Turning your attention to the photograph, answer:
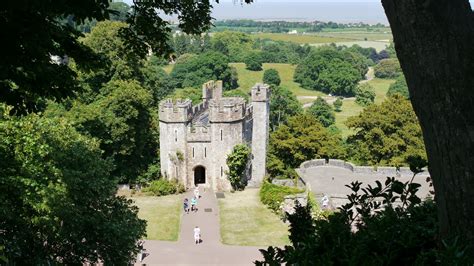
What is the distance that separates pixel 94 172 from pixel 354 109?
60465 mm

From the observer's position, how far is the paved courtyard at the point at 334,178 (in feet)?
83.4

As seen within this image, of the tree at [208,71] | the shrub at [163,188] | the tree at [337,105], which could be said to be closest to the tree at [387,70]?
the tree at [337,105]

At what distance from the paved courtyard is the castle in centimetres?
380

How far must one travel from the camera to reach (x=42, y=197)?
11.3 m

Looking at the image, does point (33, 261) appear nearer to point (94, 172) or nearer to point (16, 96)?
point (94, 172)

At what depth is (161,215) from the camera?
24203 millimetres

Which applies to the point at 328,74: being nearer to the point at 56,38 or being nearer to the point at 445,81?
the point at 56,38

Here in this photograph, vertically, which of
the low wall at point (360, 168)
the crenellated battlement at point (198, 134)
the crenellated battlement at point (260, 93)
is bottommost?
the low wall at point (360, 168)

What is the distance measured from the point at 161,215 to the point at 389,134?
13465 millimetres

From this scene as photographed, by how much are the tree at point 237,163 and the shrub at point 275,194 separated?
2613 millimetres

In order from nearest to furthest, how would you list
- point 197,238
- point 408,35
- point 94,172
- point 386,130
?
point 408,35
point 94,172
point 197,238
point 386,130

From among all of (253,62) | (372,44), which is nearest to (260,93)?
(253,62)

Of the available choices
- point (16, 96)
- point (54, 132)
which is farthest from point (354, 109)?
point (16, 96)

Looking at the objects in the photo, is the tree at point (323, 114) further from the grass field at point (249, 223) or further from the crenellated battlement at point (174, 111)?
the crenellated battlement at point (174, 111)
